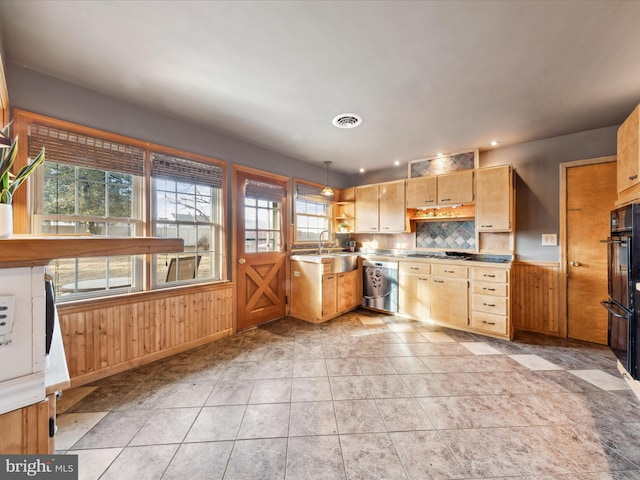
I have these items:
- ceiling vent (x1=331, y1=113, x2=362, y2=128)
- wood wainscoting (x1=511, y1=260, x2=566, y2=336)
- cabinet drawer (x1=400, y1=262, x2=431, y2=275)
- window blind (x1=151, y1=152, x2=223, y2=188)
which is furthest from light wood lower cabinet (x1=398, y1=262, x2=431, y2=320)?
window blind (x1=151, y1=152, x2=223, y2=188)

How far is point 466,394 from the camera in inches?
79.9

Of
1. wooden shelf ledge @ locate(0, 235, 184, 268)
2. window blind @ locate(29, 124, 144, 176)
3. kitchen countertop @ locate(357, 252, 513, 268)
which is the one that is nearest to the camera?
wooden shelf ledge @ locate(0, 235, 184, 268)

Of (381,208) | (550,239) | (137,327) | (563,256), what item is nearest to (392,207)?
(381,208)

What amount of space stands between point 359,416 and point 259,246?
2.49 m

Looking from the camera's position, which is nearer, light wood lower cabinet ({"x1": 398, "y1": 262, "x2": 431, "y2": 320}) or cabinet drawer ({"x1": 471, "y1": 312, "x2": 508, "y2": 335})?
cabinet drawer ({"x1": 471, "y1": 312, "x2": 508, "y2": 335})

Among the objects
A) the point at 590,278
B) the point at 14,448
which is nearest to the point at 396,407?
the point at 14,448

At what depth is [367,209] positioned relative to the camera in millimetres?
4648

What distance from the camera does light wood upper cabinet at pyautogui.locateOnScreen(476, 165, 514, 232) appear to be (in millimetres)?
3264

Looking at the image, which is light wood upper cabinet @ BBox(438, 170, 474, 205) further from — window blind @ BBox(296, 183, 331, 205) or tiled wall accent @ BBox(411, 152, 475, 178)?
window blind @ BBox(296, 183, 331, 205)

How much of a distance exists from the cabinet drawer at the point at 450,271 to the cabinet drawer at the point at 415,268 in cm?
8

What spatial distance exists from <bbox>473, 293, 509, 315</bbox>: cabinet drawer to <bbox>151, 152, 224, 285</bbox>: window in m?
3.26

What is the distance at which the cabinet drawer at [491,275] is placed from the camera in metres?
3.09

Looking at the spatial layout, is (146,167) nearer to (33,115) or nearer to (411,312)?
(33,115)

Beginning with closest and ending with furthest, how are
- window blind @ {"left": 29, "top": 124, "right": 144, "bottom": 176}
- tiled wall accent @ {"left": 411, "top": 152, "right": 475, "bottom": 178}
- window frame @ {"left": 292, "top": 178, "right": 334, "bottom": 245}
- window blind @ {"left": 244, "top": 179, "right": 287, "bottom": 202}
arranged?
window blind @ {"left": 29, "top": 124, "right": 144, "bottom": 176} → window blind @ {"left": 244, "top": 179, "right": 287, "bottom": 202} → tiled wall accent @ {"left": 411, "top": 152, "right": 475, "bottom": 178} → window frame @ {"left": 292, "top": 178, "right": 334, "bottom": 245}
